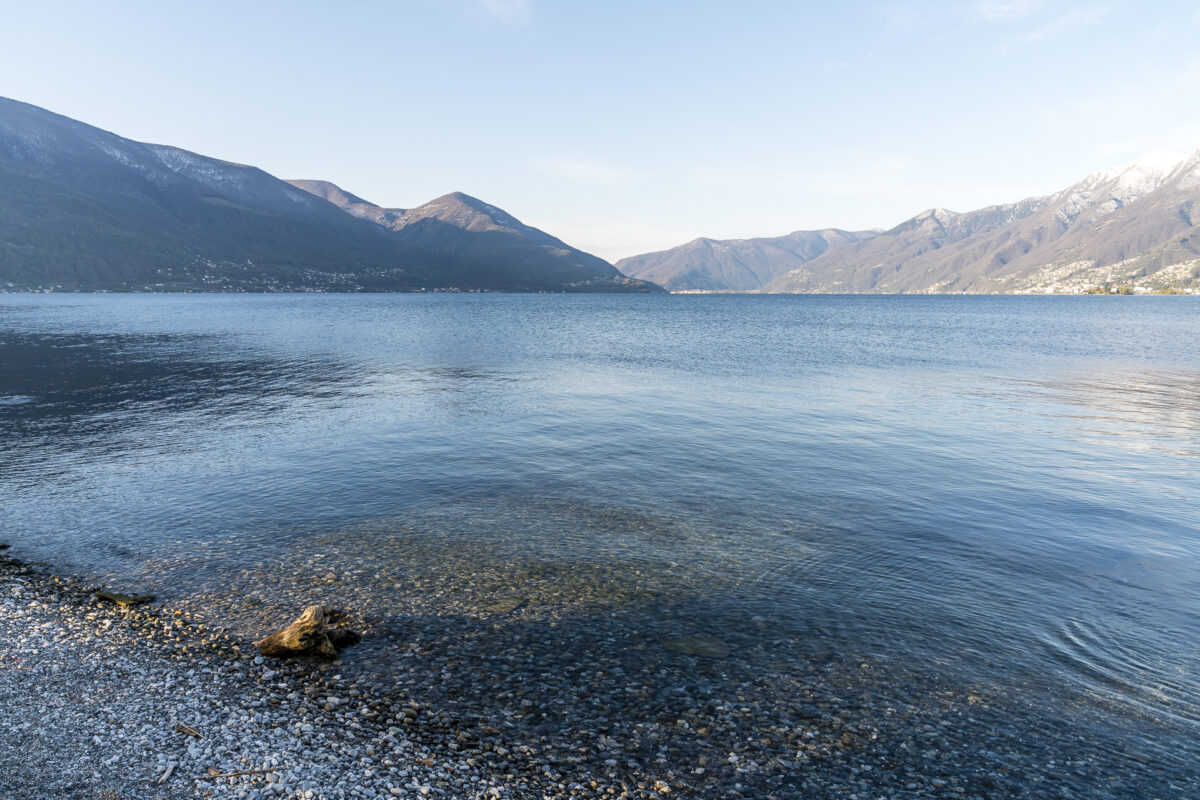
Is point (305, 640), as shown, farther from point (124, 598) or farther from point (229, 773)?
point (124, 598)

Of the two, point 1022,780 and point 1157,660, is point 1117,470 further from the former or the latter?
point 1022,780

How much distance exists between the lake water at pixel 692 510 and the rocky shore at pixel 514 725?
925mm

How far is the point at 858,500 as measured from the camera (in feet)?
92.5

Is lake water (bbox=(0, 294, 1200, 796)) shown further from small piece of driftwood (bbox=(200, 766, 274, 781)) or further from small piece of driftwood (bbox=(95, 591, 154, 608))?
small piece of driftwood (bbox=(200, 766, 274, 781))

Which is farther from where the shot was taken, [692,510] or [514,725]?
[692,510]

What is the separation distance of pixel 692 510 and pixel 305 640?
55.1 feet

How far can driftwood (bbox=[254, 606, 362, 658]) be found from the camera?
15.2 meters

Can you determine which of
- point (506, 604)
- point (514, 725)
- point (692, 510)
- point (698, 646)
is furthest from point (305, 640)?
point (692, 510)

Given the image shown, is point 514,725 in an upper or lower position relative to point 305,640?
lower

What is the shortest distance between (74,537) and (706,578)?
24.6 m

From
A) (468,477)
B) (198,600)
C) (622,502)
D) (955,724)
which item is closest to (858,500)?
(622,502)

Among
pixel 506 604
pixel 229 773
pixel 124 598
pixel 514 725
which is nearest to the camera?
pixel 229 773

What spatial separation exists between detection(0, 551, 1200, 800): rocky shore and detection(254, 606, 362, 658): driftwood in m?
0.30

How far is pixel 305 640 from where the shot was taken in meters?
15.3
